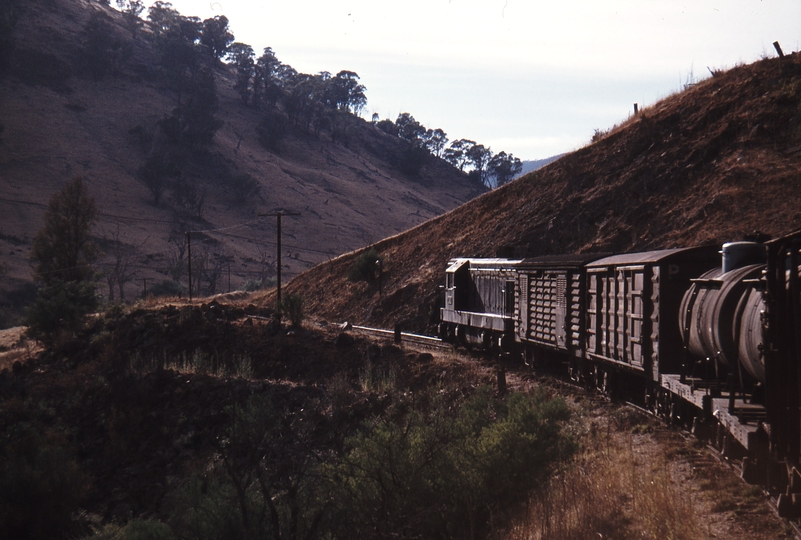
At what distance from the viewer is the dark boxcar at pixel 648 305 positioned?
12906 millimetres

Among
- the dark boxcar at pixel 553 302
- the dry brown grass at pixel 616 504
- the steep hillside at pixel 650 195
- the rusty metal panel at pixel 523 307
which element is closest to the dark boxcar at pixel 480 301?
the rusty metal panel at pixel 523 307

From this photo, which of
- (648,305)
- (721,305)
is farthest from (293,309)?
(721,305)

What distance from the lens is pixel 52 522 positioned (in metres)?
18.5

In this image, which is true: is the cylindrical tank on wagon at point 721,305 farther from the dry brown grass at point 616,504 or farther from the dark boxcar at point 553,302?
the dark boxcar at point 553,302

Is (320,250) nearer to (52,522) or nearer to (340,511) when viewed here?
(52,522)

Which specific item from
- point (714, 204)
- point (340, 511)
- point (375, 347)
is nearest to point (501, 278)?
point (375, 347)

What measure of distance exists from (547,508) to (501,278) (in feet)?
54.7

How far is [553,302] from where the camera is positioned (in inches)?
797

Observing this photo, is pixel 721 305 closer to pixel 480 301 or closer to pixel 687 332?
pixel 687 332

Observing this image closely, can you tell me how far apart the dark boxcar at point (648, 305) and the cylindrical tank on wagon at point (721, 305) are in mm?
840

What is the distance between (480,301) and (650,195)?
52.5 ft

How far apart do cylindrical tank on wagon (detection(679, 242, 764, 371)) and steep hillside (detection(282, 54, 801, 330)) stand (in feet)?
52.3

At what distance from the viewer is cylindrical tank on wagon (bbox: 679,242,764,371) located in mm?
9375

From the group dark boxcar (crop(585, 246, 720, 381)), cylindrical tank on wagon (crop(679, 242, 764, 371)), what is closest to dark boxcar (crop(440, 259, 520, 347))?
dark boxcar (crop(585, 246, 720, 381))
